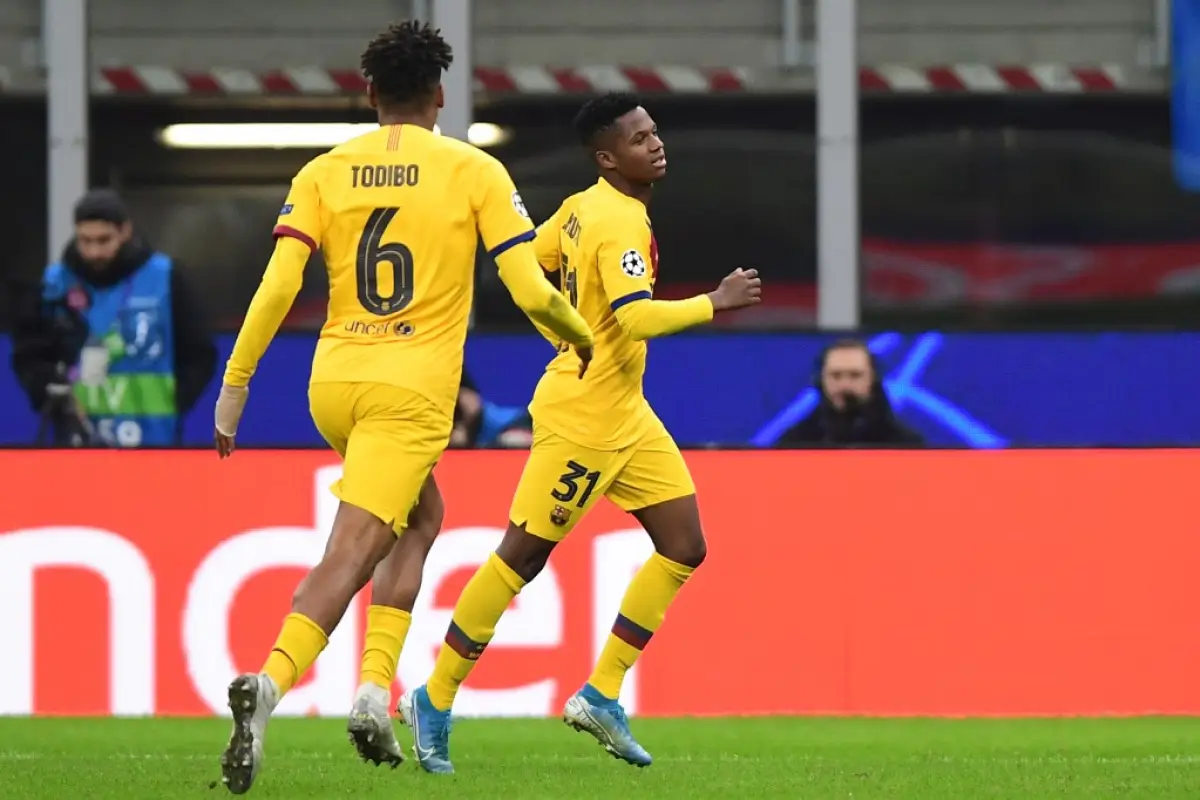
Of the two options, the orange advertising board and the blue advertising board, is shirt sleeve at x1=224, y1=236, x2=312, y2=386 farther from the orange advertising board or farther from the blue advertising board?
the blue advertising board

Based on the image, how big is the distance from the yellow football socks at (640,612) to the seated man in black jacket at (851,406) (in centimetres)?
332

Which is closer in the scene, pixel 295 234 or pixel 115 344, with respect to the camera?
pixel 295 234

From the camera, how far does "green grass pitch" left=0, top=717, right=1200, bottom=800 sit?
269 inches

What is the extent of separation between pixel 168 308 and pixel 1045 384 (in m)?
4.69

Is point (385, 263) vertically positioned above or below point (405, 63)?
below

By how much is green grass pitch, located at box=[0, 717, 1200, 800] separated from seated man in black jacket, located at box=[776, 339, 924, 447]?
1889 mm

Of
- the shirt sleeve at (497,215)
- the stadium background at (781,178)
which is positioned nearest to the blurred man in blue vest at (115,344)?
the stadium background at (781,178)

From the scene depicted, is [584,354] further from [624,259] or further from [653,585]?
[653,585]

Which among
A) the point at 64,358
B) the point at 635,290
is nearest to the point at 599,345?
the point at 635,290

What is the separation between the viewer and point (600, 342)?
7.71 metres

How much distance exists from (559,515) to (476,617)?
0.39 metres

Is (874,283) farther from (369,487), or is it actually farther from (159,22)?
(369,487)

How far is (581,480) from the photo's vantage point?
7.69 m

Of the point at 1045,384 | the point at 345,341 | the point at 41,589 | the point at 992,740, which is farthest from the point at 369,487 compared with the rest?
the point at 1045,384
